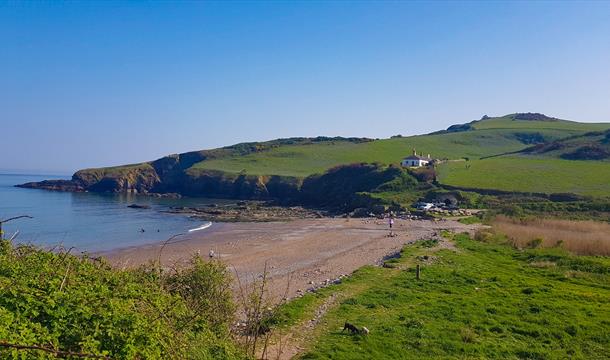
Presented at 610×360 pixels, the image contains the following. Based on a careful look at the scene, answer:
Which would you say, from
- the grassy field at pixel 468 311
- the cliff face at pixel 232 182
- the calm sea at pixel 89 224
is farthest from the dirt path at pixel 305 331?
the cliff face at pixel 232 182

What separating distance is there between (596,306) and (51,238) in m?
45.9

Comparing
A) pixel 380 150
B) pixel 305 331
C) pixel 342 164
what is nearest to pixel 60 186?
pixel 342 164

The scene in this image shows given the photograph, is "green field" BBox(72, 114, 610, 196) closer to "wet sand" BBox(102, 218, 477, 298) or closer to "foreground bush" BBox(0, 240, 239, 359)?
"wet sand" BBox(102, 218, 477, 298)

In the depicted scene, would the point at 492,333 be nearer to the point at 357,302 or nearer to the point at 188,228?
the point at 357,302

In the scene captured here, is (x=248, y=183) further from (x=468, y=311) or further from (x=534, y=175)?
(x=468, y=311)

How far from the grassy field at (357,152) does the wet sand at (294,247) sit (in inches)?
2354

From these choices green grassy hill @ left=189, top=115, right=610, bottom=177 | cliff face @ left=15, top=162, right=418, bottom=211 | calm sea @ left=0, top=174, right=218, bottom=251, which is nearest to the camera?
calm sea @ left=0, top=174, right=218, bottom=251

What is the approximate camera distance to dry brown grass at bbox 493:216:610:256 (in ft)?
101

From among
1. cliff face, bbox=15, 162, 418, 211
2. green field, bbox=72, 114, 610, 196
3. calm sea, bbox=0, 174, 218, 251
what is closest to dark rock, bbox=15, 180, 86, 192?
cliff face, bbox=15, 162, 418, 211

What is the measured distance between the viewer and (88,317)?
22.2ft

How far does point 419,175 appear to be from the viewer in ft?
285

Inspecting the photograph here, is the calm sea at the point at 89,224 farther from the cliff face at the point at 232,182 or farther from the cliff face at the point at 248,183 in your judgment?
the cliff face at the point at 232,182

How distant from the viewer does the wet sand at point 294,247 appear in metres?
27.5

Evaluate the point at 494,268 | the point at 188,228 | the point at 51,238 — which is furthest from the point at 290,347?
the point at 188,228
